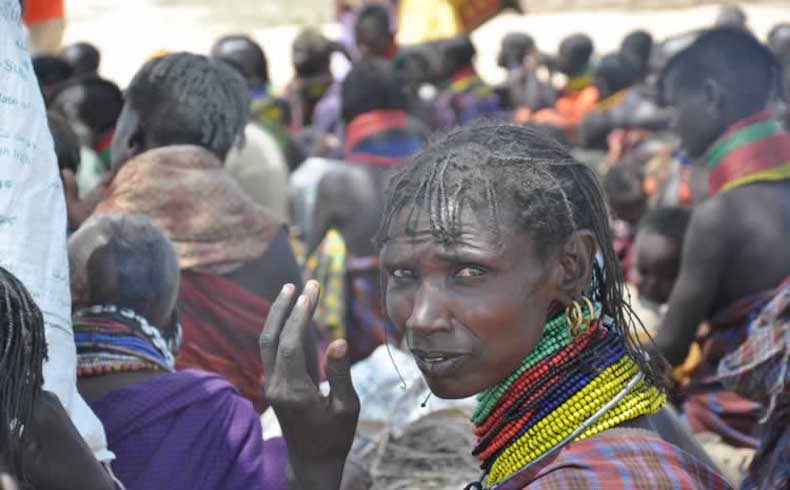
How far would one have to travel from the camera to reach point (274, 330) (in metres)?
2.29

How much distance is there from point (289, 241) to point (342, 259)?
2059 mm

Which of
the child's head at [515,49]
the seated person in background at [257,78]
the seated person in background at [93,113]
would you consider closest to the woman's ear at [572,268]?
the seated person in background at [93,113]

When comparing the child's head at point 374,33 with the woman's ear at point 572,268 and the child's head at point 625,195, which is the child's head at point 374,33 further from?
the woman's ear at point 572,268

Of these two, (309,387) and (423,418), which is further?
(423,418)

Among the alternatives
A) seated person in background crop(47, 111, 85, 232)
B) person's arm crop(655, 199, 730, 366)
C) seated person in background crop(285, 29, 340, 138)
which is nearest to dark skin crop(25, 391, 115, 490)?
seated person in background crop(47, 111, 85, 232)

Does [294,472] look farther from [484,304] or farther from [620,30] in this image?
[620,30]

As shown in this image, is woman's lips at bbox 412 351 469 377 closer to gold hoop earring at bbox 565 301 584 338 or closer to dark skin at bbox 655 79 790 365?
gold hoop earring at bbox 565 301 584 338

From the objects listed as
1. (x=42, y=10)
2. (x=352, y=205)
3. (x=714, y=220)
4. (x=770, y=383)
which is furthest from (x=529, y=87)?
(x=770, y=383)

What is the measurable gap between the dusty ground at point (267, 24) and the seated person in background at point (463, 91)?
545 centimetres

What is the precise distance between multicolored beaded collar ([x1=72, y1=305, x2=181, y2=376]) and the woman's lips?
106 centimetres

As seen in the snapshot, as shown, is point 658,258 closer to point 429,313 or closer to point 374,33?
point 429,313

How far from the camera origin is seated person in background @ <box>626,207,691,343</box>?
220 inches

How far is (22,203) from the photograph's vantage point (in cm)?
271

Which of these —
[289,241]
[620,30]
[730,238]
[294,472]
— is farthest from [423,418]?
[620,30]
